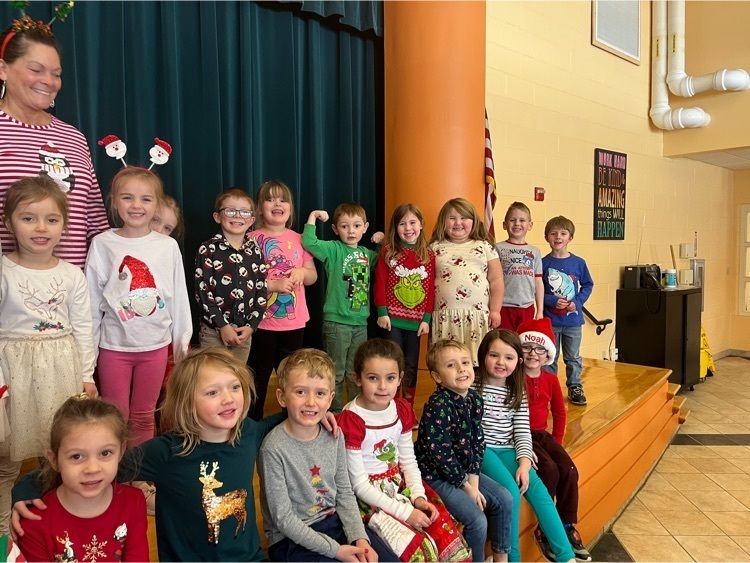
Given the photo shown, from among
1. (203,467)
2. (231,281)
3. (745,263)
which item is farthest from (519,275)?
(745,263)

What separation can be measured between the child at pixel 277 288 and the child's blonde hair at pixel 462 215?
2.29 feet

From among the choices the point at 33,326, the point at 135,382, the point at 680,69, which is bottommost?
the point at 135,382

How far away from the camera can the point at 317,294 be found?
10.4ft

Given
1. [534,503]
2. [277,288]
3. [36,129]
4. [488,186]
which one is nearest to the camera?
[36,129]

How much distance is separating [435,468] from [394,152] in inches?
78.0

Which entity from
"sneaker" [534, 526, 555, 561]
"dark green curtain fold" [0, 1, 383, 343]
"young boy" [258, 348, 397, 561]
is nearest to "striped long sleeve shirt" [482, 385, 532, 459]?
"sneaker" [534, 526, 555, 561]

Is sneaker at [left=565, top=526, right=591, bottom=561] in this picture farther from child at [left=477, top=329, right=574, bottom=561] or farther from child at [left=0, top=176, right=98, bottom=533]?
child at [left=0, top=176, right=98, bottom=533]

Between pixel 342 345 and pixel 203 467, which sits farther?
pixel 342 345

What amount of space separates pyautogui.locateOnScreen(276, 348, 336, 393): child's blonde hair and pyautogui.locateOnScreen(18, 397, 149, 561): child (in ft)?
1.48

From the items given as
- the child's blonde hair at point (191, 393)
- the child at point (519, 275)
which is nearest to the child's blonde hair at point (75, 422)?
the child's blonde hair at point (191, 393)

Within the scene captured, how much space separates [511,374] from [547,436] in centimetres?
33

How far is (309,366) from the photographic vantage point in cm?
156

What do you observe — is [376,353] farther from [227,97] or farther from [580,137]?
[580,137]

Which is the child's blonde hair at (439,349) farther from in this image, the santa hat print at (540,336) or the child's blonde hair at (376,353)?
the santa hat print at (540,336)
